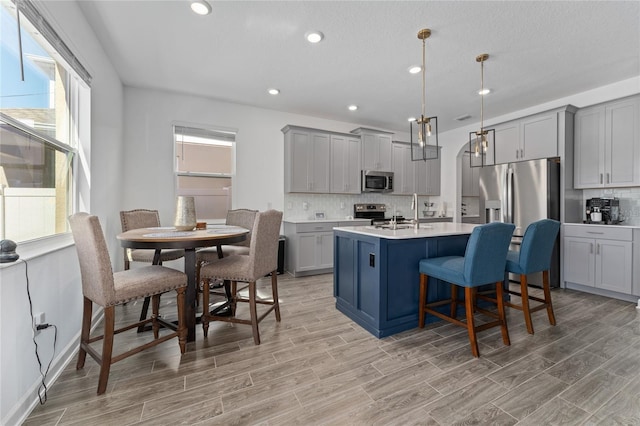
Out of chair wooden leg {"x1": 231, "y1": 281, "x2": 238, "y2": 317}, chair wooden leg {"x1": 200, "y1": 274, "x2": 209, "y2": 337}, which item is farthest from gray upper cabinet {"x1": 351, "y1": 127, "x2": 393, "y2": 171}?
chair wooden leg {"x1": 200, "y1": 274, "x2": 209, "y2": 337}

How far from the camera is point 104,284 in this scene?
164 cm

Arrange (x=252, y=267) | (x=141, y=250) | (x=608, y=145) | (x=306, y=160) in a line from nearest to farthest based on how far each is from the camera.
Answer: (x=252, y=267)
(x=141, y=250)
(x=608, y=145)
(x=306, y=160)

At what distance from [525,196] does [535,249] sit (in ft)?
6.56

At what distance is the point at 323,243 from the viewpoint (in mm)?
4543

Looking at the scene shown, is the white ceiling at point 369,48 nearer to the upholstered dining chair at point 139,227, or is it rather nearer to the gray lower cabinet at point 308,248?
the upholstered dining chair at point 139,227

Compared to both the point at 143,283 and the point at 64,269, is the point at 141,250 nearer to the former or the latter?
the point at 64,269

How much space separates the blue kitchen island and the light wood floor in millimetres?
155

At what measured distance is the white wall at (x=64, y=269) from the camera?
1.36m

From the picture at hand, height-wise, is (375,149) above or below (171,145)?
above

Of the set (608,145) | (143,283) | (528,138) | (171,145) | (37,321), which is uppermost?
(528,138)

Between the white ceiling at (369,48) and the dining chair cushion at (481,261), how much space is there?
188cm

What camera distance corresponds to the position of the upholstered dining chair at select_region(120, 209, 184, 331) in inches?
111

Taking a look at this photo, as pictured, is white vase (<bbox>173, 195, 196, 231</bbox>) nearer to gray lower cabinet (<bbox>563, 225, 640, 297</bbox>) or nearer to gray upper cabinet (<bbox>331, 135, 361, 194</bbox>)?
gray upper cabinet (<bbox>331, 135, 361, 194</bbox>)

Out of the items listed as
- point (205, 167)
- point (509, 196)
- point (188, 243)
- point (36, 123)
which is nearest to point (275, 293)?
point (188, 243)
